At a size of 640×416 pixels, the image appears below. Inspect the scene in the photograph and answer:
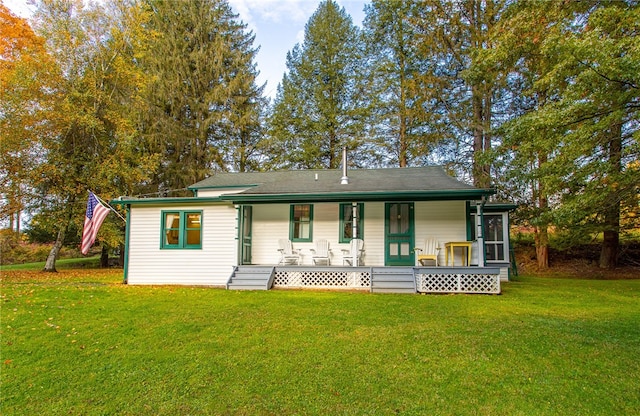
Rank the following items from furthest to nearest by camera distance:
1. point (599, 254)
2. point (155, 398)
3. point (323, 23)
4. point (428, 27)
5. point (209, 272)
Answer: point (323, 23) → point (428, 27) → point (599, 254) → point (209, 272) → point (155, 398)

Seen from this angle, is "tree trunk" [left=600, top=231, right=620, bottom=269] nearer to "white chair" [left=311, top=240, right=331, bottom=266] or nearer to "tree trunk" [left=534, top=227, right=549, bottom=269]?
"tree trunk" [left=534, top=227, right=549, bottom=269]

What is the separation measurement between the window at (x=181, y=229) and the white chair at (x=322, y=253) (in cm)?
351

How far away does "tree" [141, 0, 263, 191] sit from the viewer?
19.1 m

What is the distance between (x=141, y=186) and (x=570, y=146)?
18.4 meters

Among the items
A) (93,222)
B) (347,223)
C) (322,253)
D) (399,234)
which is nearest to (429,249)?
(399,234)

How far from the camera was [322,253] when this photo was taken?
1028 cm

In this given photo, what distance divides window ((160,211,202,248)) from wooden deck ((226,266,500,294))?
181 cm

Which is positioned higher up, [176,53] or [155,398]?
[176,53]

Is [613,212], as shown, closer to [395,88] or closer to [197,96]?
[395,88]

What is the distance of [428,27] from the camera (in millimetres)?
15766

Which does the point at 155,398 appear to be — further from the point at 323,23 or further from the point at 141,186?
the point at 323,23

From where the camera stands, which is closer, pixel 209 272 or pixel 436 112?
pixel 209 272

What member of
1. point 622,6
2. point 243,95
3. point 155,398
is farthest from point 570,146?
point 243,95

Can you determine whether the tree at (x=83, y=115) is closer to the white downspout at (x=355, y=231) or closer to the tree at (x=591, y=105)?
the white downspout at (x=355, y=231)
